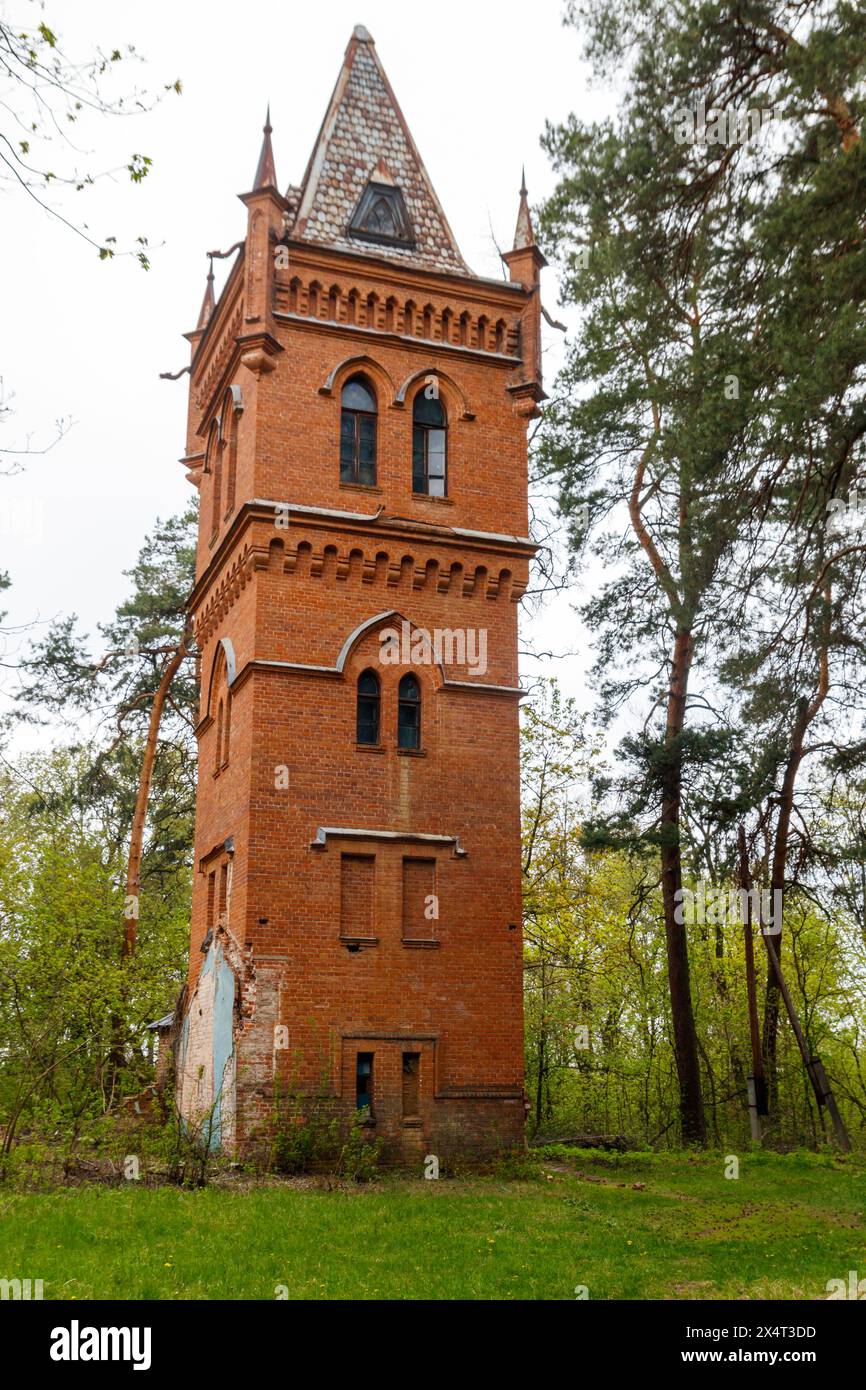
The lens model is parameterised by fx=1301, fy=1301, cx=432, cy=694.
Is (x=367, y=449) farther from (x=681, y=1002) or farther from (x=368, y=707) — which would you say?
(x=681, y=1002)

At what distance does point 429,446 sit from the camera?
18.8 meters

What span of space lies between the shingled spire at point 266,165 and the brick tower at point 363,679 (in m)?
0.03

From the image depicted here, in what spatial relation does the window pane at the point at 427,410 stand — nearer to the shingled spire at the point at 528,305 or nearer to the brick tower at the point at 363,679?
the brick tower at the point at 363,679

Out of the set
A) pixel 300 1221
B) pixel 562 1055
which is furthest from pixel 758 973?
pixel 300 1221

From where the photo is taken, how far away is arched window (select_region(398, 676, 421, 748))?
17562 mm

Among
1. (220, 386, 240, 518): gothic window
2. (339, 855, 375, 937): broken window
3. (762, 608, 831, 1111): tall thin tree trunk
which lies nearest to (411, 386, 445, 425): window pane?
(220, 386, 240, 518): gothic window

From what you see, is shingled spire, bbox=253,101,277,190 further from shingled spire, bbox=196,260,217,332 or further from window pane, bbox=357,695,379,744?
window pane, bbox=357,695,379,744

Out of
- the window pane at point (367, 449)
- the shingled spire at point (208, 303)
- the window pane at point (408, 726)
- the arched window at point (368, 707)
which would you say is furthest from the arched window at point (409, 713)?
the shingled spire at point (208, 303)

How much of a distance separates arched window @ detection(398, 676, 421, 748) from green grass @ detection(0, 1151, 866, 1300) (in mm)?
5608

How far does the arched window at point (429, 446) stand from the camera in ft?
61.0

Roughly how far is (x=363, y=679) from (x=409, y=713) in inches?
30.8

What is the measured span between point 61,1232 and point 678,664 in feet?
48.7
